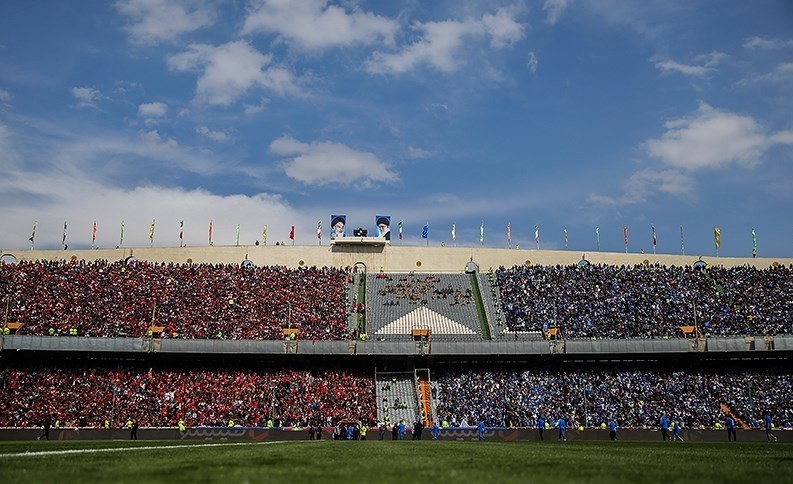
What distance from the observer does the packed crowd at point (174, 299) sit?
64.1m

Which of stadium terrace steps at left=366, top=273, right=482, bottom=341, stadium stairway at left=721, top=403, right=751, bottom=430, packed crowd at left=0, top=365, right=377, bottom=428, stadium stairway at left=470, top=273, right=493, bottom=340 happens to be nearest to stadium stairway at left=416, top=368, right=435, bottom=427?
packed crowd at left=0, top=365, right=377, bottom=428

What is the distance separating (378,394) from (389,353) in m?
3.68

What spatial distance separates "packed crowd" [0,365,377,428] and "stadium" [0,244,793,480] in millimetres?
167

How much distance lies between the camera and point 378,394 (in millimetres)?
59906

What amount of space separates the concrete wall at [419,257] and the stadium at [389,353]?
13.9ft

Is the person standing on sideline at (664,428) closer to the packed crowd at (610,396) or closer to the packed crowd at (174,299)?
the packed crowd at (610,396)

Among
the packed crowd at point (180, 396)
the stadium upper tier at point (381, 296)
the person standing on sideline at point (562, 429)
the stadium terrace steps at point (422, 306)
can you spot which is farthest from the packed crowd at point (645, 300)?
the packed crowd at point (180, 396)

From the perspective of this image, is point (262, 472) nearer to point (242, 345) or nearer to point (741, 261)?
point (242, 345)

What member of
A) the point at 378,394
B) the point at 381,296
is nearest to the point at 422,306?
the point at 381,296

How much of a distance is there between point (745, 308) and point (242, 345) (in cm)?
4884

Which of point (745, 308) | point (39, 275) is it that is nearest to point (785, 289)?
point (745, 308)

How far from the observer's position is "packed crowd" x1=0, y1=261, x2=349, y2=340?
2525 inches

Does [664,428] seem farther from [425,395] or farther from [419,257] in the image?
[419,257]

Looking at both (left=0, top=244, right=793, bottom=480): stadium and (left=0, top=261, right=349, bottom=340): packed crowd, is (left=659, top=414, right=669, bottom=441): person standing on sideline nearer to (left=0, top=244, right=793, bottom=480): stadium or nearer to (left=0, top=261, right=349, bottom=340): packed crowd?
(left=0, top=244, right=793, bottom=480): stadium
